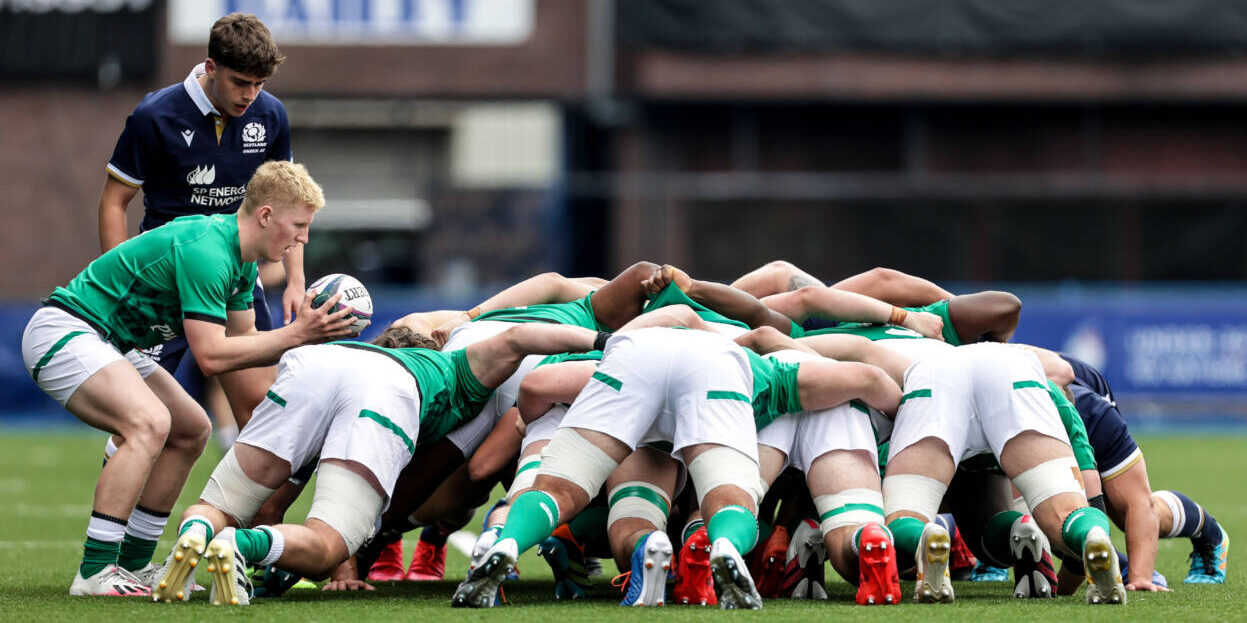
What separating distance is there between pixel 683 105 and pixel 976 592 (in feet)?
50.6

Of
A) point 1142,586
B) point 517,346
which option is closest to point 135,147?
point 517,346

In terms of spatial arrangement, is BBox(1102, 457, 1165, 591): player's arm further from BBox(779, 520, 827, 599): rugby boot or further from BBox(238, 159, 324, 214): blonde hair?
BBox(238, 159, 324, 214): blonde hair

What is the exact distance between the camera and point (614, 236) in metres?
19.9

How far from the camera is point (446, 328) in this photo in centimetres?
708

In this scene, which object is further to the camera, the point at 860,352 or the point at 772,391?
the point at 860,352

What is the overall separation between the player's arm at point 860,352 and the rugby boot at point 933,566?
0.82m

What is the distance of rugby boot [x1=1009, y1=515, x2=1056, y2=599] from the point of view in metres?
6.02

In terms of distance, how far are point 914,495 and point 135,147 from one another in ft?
11.3

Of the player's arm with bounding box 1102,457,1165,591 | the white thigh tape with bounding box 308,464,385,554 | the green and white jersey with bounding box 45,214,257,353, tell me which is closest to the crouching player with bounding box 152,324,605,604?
the white thigh tape with bounding box 308,464,385,554

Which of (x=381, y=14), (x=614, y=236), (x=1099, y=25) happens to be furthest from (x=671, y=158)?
(x=1099, y=25)

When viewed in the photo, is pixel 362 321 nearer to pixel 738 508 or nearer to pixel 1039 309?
pixel 738 508

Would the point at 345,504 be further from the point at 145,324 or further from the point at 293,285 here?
the point at 293,285

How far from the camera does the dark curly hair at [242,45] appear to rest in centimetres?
662

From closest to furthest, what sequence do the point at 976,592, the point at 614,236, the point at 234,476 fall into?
1. the point at 234,476
2. the point at 976,592
3. the point at 614,236
